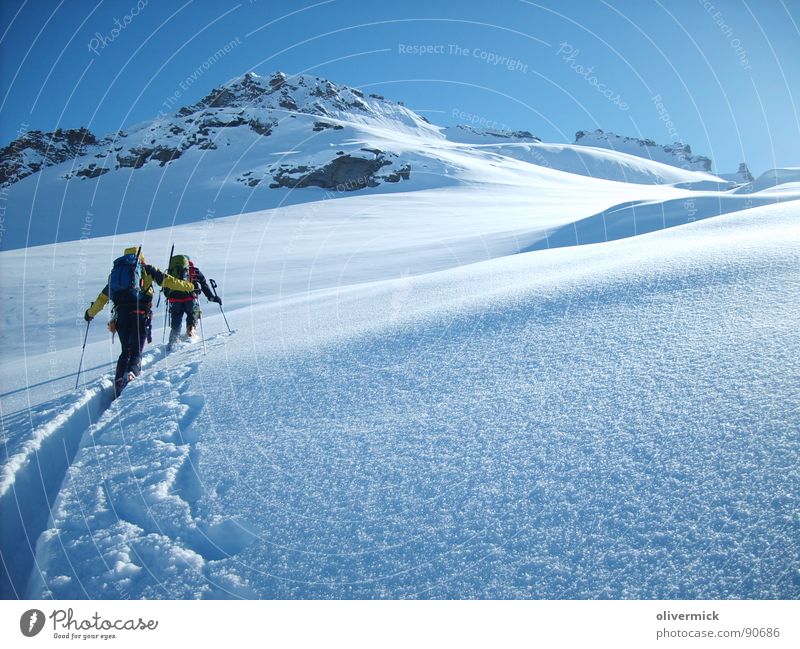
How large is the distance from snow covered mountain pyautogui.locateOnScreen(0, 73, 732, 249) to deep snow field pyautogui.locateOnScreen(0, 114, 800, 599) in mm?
40456

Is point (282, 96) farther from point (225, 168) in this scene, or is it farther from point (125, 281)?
point (125, 281)

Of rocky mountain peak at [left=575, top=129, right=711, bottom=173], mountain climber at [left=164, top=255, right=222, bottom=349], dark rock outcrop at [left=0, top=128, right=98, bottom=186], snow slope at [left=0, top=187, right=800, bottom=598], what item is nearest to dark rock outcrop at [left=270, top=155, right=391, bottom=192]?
dark rock outcrop at [left=0, top=128, right=98, bottom=186]

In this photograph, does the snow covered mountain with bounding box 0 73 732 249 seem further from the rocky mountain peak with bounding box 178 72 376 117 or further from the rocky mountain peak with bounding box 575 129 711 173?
the rocky mountain peak with bounding box 575 129 711 173

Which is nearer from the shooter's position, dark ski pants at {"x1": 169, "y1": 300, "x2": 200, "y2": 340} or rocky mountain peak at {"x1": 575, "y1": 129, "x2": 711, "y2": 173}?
dark ski pants at {"x1": 169, "y1": 300, "x2": 200, "y2": 340}

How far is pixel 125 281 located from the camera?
579 cm

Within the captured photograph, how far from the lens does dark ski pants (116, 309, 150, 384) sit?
214 inches

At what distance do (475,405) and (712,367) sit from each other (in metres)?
1.45

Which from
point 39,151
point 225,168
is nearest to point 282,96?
point 225,168

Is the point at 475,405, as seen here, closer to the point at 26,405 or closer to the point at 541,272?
the point at 541,272

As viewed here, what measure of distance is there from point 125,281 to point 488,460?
218 inches

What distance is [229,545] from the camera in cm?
237

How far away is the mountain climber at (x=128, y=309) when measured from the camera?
5488 mm

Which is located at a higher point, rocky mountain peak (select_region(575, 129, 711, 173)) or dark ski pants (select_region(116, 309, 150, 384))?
rocky mountain peak (select_region(575, 129, 711, 173))

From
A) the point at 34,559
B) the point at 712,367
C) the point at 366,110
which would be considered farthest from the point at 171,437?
the point at 366,110
